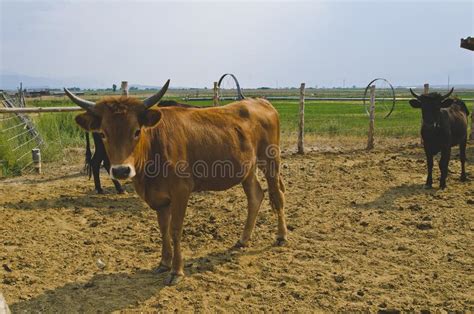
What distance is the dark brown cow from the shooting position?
8.06 metres

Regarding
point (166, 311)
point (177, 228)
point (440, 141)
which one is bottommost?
point (166, 311)

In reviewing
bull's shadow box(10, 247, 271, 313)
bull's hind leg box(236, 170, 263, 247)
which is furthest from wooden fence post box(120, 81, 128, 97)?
bull's shadow box(10, 247, 271, 313)

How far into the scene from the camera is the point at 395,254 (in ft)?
16.7

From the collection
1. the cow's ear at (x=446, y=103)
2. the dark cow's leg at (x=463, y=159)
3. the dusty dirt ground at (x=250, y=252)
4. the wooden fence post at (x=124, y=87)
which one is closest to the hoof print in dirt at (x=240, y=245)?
the dusty dirt ground at (x=250, y=252)

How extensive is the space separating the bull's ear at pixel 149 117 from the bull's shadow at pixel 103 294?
5.59 feet

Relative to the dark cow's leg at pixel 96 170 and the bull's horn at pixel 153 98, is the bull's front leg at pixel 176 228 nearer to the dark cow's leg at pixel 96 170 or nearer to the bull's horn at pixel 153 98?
the bull's horn at pixel 153 98

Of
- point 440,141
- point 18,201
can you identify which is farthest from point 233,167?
point 440,141

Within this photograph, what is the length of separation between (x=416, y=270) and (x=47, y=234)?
4.77m

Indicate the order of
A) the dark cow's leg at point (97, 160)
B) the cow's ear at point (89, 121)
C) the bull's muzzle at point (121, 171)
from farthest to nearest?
the dark cow's leg at point (97, 160)
the cow's ear at point (89, 121)
the bull's muzzle at point (121, 171)

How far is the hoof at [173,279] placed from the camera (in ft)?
14.4

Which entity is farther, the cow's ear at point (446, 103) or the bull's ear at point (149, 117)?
the cow's ear at point (446, 103)

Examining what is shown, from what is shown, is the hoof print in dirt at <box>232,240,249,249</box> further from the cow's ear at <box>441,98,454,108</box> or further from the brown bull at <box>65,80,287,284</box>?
the cow's ear at <box>441,98,454,108</box>

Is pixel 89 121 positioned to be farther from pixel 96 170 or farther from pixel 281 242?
pixel 96 170

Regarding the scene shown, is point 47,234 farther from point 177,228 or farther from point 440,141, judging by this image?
point 440,141
